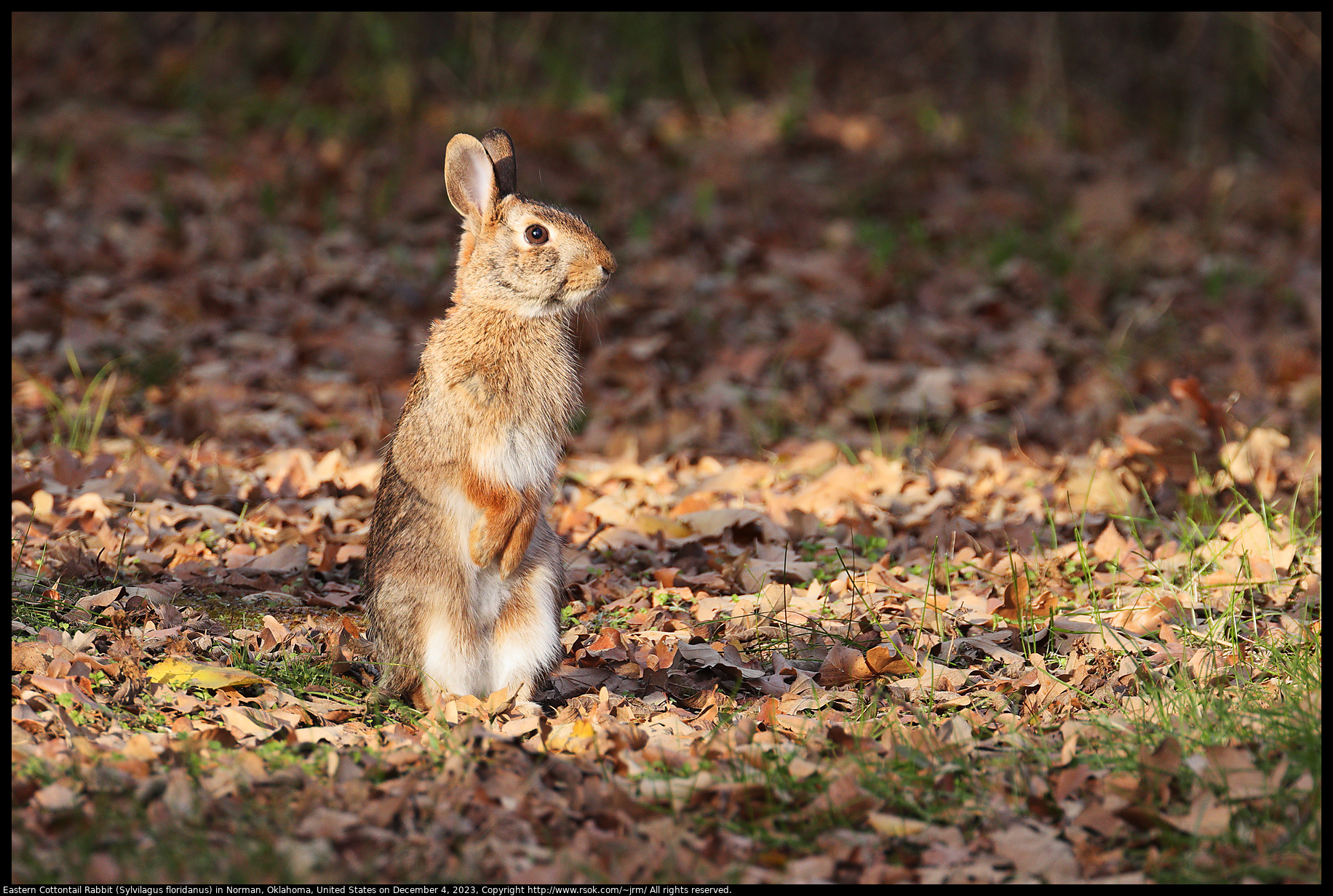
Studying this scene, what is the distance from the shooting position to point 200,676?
3.84 meters

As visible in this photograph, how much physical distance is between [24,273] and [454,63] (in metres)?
5.01

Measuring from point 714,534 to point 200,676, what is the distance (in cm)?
234

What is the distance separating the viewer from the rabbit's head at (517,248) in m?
4.10

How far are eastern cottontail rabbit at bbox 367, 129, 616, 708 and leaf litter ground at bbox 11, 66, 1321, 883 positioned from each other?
8.2 inches

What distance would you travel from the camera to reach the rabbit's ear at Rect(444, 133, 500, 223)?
4.14 meters

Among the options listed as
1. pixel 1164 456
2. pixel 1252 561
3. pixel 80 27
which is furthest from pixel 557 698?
pixel 80 27

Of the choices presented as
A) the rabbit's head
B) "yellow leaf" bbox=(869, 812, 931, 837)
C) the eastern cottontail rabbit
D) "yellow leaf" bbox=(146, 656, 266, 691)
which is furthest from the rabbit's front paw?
"yellow leaf" bbox=(869, 812, 931, 837)

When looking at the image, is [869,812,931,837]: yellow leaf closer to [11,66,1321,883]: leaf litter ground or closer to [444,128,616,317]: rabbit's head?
[11,66,1321,883]: leaf litter ground

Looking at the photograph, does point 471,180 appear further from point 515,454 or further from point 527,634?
point 527,634

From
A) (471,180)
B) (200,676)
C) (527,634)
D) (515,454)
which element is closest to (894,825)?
(527,634)

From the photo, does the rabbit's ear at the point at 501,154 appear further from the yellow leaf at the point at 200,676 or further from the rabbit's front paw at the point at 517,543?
the yellow leaf at the point at 200,676

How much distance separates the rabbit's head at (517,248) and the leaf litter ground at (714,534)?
0.35 m

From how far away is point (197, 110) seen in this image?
11234mm

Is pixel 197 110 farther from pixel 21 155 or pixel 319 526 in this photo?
pixel 319 526
